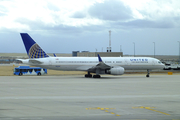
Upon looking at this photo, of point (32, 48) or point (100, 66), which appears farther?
point (32, 48)

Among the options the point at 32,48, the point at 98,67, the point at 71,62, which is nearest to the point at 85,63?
the point at 71,62

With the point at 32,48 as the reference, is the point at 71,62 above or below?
below

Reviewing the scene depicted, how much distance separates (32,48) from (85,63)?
7.95 m

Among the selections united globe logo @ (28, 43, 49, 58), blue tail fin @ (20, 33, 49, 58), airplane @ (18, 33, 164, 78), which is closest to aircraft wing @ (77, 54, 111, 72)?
airplane @ (18, 33, 164, 78)

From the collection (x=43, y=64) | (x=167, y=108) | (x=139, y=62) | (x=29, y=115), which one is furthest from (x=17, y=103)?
(x=139, y=62)

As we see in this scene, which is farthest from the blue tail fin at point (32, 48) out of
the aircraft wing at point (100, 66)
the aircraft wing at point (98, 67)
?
the aircraft wing at point (100, 66)

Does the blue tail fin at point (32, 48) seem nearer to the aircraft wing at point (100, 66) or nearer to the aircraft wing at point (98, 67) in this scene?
the aircraft wing at point (98, 67)

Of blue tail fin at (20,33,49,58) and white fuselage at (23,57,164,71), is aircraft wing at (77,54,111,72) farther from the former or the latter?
blue tail fin at (20,33,49,58)

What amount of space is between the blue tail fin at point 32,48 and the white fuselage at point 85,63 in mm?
912

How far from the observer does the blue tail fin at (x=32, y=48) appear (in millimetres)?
36281

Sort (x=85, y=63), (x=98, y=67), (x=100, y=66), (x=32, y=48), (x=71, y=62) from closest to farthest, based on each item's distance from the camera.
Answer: (x=100, y=66) → (x=98, y=67) → (x=32, y=48) → (x=71, y=62) → (x=85, y=63)

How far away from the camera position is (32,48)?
120 feet

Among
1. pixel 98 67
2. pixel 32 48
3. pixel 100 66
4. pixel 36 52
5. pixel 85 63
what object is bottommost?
pixel 98 67

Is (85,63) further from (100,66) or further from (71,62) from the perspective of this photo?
(100,66)
